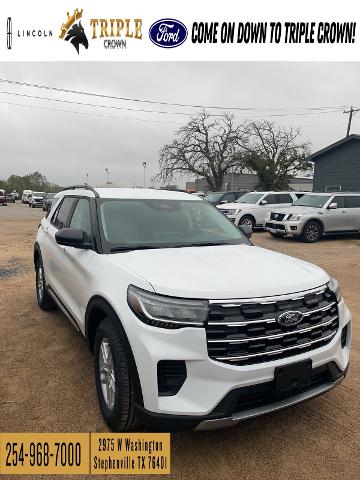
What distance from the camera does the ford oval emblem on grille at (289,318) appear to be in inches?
83.2

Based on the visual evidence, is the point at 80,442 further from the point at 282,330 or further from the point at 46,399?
the point at 282,330

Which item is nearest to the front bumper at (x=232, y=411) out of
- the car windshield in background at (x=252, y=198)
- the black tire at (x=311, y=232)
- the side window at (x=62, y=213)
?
the side window at (x=62, y=213)

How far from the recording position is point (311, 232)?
12180 mm

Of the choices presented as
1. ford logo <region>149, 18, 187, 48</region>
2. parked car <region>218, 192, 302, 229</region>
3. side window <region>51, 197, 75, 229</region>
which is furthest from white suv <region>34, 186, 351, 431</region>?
parked car <region>218, 192, 302, 229</region>

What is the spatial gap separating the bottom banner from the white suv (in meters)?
0.15

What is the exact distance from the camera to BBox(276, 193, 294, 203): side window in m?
15.2

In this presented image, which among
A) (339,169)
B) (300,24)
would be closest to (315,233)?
(300,24)

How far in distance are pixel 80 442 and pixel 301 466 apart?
147 cm

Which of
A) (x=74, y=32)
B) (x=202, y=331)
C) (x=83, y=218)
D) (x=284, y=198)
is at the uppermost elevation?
(x=74, y=32)

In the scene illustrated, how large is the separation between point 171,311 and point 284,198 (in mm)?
14261

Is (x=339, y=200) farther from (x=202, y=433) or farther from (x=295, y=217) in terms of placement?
(x=202, y=433)

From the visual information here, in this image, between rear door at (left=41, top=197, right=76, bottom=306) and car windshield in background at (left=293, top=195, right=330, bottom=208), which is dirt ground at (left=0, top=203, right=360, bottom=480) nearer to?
rear door at (left=41, top=197, right=76, bottom=306)

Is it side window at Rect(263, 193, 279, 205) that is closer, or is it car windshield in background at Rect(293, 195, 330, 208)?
car windshield in background at Rect(293, 195, 330, 208)

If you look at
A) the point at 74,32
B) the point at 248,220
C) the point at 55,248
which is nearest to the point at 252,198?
the point at 248,220
